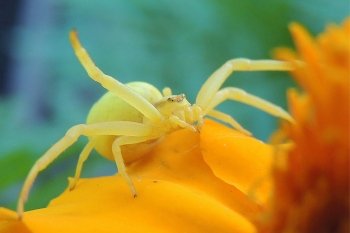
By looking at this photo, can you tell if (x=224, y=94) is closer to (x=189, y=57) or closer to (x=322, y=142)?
(x=322, y=142)

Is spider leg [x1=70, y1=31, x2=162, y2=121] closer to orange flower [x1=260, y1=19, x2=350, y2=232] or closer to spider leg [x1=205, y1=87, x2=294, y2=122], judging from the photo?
spider leg [x1=205, y1=87, x2=294, y2=122]

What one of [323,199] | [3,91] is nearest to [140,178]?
[323,199]

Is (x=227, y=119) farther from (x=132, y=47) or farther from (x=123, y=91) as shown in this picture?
(x=132, y=47)

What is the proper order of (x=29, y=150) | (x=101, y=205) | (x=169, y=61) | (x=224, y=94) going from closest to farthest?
(x=101, y=205) → (x=224, y=94) → (x=29, y=150) → (x=169, y=61)

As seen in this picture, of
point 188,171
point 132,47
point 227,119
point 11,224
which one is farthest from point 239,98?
point 132,47

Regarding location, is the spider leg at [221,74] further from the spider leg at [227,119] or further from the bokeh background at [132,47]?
the bokeh background at [132,47]

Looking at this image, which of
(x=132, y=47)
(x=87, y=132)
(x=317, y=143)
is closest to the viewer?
(x=317, y=143)
